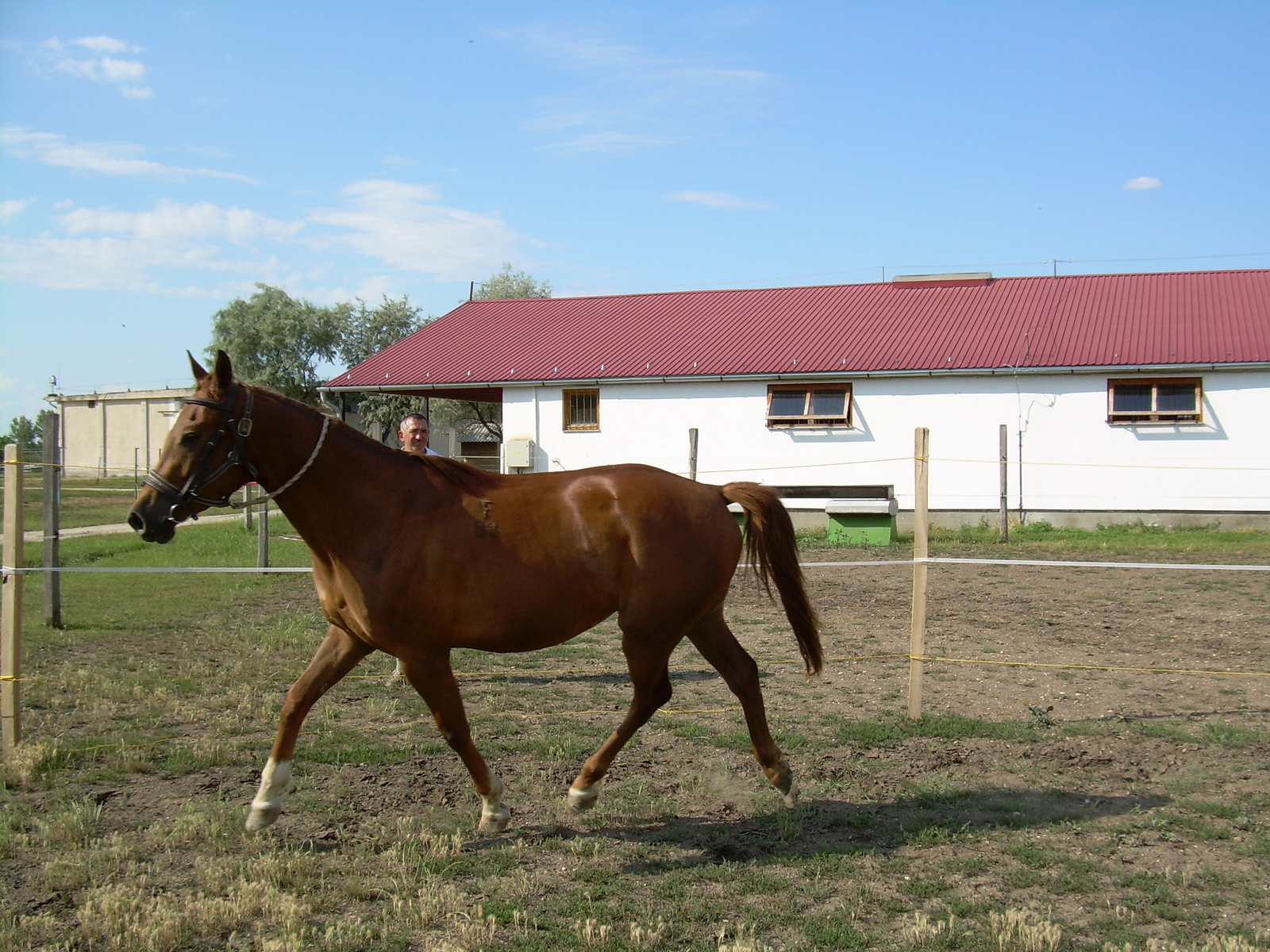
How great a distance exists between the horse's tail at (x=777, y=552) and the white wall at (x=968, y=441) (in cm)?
1167

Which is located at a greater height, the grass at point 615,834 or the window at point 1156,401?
the window at point 1156,401

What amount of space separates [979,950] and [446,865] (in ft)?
6.93

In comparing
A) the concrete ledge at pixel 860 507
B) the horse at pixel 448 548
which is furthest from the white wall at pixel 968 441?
the horse at pixel 448 548

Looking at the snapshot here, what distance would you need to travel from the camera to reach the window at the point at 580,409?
2259 centimetres

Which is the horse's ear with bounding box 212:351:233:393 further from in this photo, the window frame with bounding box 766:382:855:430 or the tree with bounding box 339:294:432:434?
the tree with bounding box 339:294:432:434

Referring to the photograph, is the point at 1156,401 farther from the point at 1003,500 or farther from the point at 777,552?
the point at 777,552

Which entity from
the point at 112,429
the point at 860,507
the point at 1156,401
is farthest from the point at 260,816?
the point at 112,429

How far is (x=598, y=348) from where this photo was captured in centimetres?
2369

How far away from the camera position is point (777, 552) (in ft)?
16.9

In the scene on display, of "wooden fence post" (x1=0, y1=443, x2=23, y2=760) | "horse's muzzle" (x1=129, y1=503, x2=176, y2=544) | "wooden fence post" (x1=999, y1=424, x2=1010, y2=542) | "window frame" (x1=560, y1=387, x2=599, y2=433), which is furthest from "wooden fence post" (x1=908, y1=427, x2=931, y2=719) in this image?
"window frame" (x1=560, y1=387, x2=599, y2=433)

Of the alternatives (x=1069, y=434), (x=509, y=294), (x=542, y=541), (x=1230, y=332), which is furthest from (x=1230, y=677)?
(x=509, y=294)

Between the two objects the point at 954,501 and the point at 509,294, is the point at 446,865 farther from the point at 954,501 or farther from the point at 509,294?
the point at 509,294

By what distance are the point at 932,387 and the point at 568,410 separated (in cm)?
826

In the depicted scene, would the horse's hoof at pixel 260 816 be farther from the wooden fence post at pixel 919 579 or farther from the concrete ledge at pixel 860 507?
the concrete ledge at pixel 860 507
